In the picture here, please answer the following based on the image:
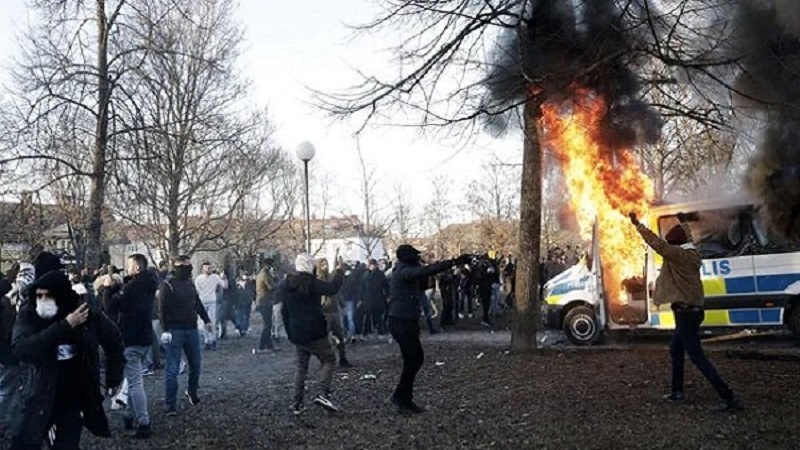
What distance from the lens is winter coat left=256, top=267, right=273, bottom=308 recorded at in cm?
1602

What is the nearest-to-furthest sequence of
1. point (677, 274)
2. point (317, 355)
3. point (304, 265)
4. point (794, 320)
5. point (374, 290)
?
point (677, 274), point (317, 355), point (304, 265), point (794, 320), point (374, 290)

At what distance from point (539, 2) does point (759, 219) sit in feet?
16.2

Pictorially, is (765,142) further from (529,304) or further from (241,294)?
(241,294)

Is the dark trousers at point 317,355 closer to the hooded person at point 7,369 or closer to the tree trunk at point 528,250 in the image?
the hooded person at point 7,369

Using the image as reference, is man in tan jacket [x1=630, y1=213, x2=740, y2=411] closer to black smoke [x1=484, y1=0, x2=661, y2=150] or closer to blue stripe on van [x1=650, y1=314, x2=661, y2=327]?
black smoke [x1=484, y1=0, x2=661, y2=150]

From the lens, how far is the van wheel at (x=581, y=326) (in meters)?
13.4

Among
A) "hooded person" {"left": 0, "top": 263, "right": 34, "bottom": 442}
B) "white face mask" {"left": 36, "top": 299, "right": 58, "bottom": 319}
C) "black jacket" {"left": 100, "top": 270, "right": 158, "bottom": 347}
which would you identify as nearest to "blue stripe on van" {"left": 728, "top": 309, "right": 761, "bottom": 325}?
"black jacket" {"left": 100, "top": 270, "right": 158, "bottom": 347}

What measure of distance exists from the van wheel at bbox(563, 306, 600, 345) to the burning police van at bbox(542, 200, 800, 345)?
16.5 inches

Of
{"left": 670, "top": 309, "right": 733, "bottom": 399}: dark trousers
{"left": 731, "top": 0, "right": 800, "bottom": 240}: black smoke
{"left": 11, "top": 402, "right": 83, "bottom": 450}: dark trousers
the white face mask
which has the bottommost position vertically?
{"left": 11, "top": 402, "right": 83, "bottom": 450}: dark trousers

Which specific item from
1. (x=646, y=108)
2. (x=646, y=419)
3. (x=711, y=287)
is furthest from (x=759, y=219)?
(x=646, y=419)

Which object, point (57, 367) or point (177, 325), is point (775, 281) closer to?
point (177, 325)

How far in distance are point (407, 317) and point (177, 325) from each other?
9.18 ft

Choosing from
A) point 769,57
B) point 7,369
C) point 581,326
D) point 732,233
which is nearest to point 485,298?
point 581,326

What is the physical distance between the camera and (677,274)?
25.2 feet
